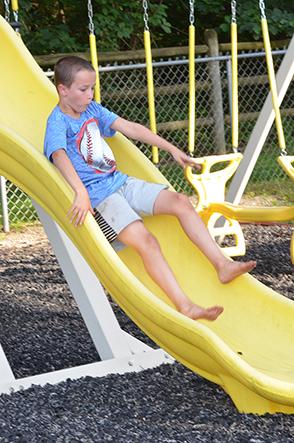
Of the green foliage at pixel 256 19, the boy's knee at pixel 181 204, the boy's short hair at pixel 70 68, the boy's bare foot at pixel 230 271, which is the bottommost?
the boy's bare foot at pixel 230 271

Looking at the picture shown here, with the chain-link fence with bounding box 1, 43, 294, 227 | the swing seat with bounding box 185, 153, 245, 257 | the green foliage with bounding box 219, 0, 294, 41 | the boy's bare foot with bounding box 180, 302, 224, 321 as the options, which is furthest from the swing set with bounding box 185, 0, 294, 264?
the green foliage with bounding box 219, 0, 294, 41

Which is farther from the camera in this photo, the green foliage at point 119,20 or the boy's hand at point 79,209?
the green foliage at point 119,20

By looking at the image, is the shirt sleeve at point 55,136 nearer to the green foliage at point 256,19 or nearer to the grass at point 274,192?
the grass at point 274,192

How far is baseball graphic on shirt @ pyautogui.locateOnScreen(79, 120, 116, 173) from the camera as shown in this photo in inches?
105

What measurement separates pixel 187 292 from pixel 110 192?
0.60 meters

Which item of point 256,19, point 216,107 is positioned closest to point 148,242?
point 216,107

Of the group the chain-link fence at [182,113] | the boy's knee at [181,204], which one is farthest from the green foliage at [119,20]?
the boy's knee at [181,204]

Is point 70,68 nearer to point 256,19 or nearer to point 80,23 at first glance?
point 256,19

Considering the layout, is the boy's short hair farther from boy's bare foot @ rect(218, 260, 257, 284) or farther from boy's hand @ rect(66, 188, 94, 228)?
boy's bare foot @ rect(218, 260, 257, 284)

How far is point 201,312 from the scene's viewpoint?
7.62 feet

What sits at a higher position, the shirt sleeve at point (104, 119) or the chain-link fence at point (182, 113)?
the shirt sleeve at point (104, 119)

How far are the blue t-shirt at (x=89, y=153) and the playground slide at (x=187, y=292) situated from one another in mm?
188

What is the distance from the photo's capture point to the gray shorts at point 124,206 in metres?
2.55

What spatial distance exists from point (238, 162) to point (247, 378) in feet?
8.40
